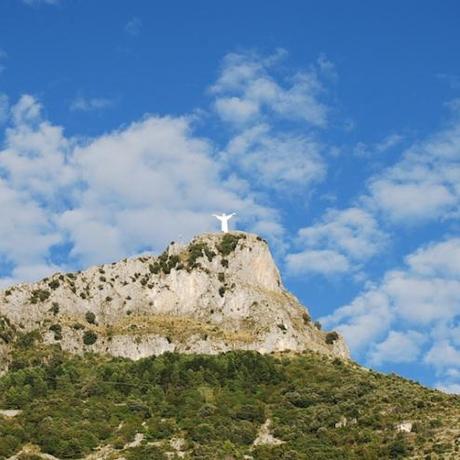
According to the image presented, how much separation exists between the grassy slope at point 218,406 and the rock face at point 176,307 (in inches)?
203

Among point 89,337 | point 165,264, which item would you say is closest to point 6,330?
point 89,337

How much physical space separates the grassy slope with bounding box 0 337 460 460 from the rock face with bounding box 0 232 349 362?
516 cm

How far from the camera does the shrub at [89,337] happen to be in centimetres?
13312

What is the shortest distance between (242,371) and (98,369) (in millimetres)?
19392

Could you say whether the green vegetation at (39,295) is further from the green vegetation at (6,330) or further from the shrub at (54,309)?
the green vegetation at (6,330)

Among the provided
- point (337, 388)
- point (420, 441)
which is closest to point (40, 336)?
point (337, 388)

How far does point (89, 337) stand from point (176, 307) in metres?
16.6

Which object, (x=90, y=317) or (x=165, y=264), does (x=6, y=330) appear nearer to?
(x=90, y=317)

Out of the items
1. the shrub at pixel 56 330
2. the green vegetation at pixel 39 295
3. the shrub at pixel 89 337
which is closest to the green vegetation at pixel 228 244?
the shrub at pixel 89 337

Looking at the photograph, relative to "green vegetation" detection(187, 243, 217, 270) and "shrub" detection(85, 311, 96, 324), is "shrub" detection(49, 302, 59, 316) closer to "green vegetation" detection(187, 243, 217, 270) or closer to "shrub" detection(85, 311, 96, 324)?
"shrub" detection(85, 311, 96, 324)

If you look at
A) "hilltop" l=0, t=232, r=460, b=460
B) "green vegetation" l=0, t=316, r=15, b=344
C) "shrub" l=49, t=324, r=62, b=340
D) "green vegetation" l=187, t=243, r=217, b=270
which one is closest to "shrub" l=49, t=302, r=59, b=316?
"hilltop" l=0, t=232, r=460, b=460

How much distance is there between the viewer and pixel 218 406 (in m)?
112

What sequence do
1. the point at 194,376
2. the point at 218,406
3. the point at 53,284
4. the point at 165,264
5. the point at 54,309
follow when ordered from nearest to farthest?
the point at 218,406 < the point at 194,376 < the point at 54,309 < the point at 53,284 < the point at 165,264

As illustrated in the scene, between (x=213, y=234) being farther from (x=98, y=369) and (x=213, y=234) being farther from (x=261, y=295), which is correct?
(x=98, y=369)
